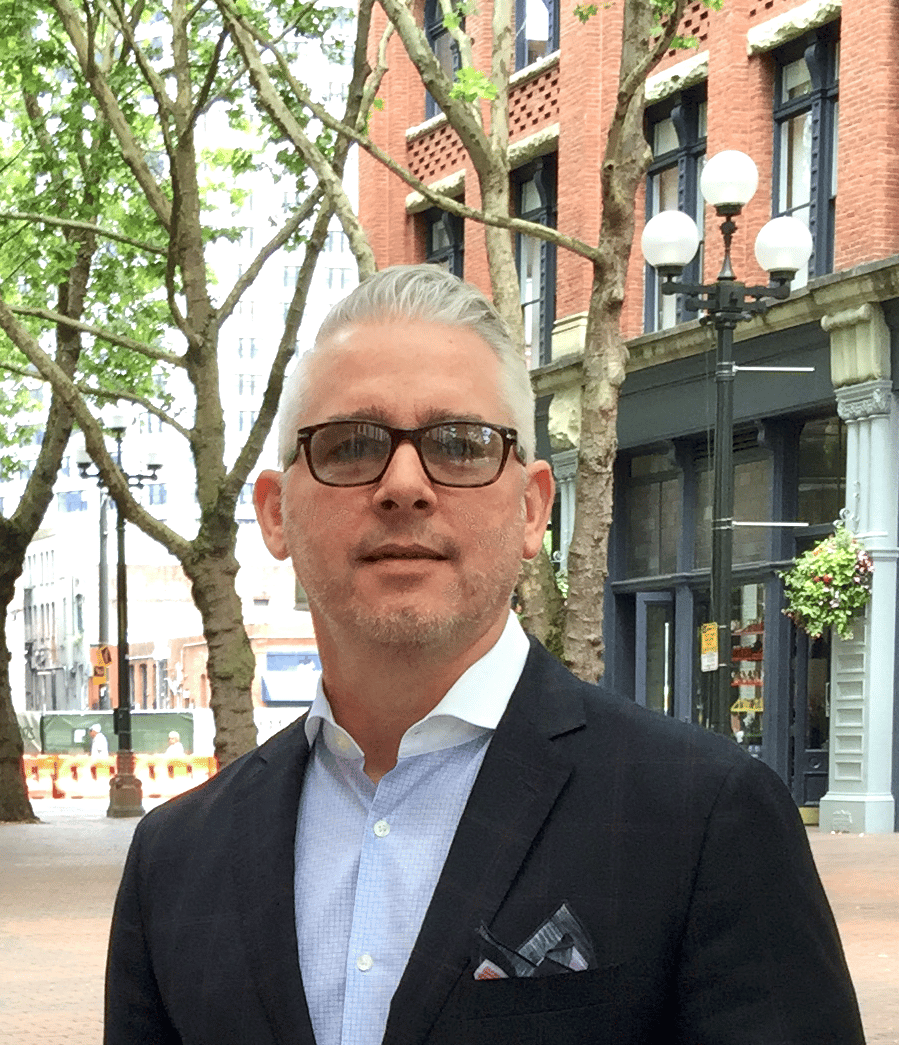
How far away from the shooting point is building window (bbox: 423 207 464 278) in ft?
114

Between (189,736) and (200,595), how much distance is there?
3366 cm

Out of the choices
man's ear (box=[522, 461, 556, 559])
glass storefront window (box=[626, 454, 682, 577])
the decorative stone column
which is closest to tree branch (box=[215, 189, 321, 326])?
the decorative stone column

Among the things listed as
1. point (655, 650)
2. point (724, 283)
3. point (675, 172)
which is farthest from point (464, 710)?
point (655, 650)

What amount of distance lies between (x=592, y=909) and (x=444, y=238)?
3334 cm

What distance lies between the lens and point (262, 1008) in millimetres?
2416

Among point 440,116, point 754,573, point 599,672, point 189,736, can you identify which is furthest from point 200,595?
point 189,736

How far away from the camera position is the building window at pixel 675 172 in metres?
27.9

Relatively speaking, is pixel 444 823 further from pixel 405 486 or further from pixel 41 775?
pixel 41 775

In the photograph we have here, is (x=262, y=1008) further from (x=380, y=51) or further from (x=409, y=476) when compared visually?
(x=380, y=51)

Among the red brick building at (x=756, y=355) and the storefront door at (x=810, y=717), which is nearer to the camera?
the red brick building at (x=756, y=355)

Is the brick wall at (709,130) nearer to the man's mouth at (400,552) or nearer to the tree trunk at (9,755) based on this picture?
the tree trunk at (9,755)

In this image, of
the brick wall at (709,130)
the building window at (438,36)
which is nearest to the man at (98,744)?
the brick wall at (709,130)

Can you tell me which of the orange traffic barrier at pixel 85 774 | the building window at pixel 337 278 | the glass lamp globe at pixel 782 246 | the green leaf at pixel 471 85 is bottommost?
the orange traffic barrier at pixel 85 774

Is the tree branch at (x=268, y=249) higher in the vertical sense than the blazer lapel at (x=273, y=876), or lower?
higher
